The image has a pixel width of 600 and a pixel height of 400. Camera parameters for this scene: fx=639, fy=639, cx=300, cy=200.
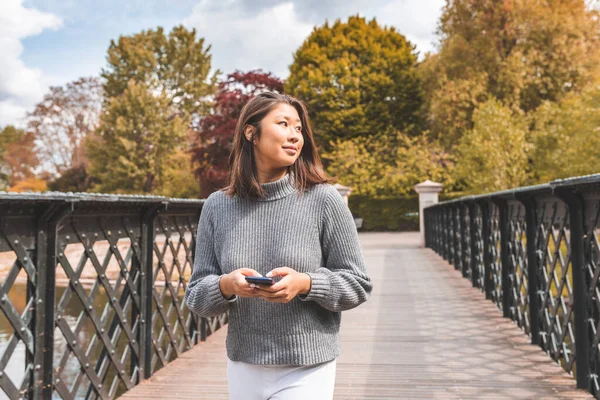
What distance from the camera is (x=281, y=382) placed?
1691 millimetres

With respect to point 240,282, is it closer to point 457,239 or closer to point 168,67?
point 457,239

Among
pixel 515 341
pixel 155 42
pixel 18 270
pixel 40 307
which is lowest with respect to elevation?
pixel 515 341

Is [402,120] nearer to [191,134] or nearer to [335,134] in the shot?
[335,134]

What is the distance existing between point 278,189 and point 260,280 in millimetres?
364

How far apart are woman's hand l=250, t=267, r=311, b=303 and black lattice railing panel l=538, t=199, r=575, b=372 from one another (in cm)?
313

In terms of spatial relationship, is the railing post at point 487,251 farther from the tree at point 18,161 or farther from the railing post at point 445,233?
the tree at point 18,161

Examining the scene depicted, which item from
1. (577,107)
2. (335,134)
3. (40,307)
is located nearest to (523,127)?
(577,107)

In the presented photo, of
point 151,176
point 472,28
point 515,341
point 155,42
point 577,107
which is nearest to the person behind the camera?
point 515,341

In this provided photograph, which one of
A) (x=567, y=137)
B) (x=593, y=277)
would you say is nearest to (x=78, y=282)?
(x=593, y=277)

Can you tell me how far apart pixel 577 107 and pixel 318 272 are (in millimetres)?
26994

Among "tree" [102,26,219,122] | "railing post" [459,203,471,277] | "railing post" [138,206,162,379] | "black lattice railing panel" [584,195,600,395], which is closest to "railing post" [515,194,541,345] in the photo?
"black lattice railing panel" [584,195,600,395]

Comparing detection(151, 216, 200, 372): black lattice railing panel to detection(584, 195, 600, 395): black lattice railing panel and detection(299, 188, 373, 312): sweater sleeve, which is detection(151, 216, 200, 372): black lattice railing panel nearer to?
detection(584, 195, 600, 395): black lattice railing panel

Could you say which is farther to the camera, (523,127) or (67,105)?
(67,105)

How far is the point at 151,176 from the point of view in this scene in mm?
41812
